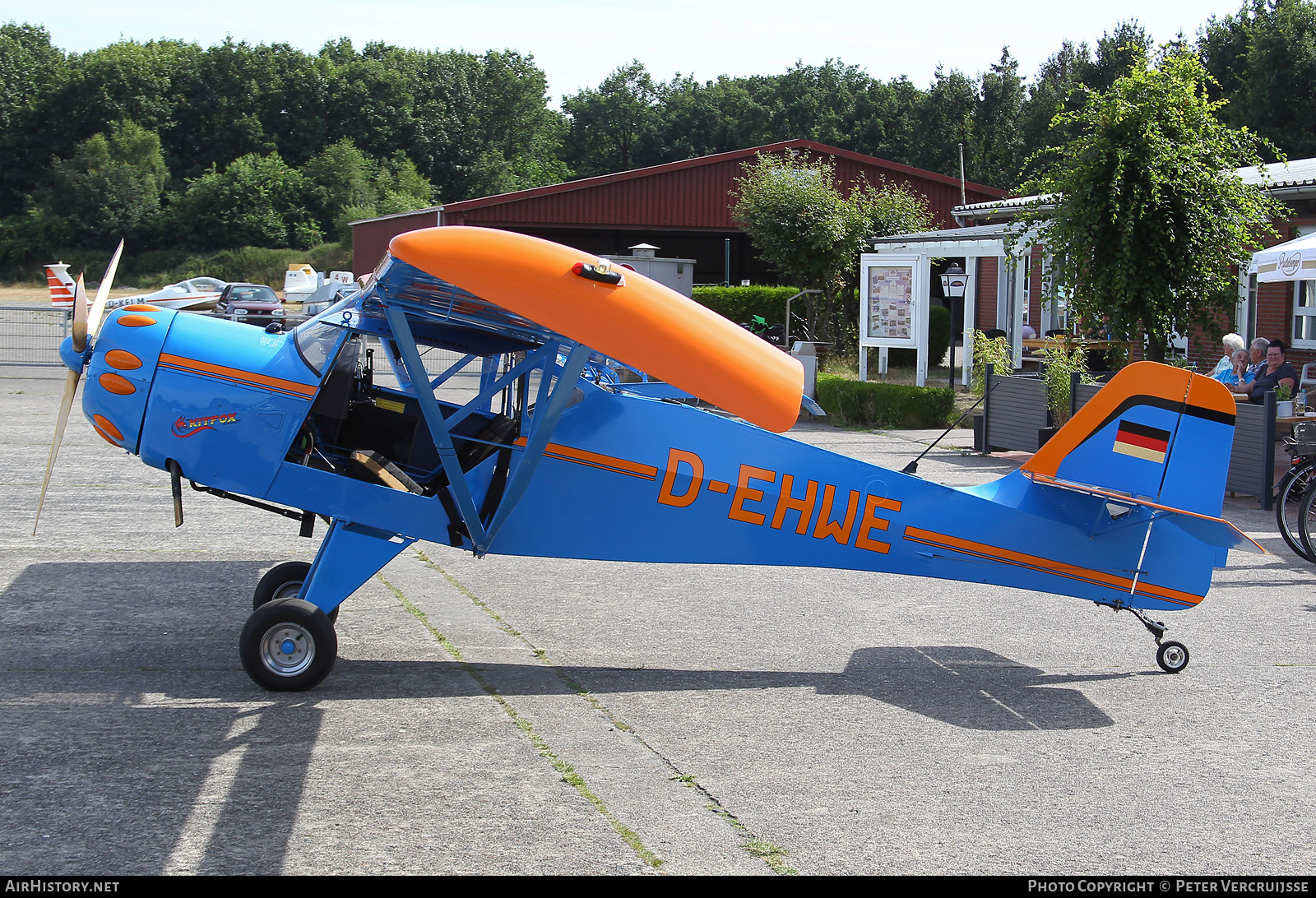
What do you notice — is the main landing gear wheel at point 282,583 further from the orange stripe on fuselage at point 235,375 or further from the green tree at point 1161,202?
the green tree at point 1161,202

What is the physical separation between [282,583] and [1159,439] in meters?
4.77

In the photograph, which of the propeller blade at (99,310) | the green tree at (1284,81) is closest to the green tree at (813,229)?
the propeller blade at (99,310)

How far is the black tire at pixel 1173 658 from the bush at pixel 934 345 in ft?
66.3

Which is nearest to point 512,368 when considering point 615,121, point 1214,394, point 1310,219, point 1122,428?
point 1122,428

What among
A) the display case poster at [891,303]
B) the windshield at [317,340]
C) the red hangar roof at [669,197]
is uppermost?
the red hangar roof at [669,197]

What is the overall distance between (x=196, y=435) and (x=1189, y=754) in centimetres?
488

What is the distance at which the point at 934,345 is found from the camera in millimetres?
26984

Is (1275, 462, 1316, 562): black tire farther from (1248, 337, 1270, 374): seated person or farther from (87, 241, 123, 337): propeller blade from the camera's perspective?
(87, 241, 123, 337): propeller blade

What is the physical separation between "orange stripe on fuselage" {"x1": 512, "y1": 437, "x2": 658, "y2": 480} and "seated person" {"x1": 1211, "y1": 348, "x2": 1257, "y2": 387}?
9128 mm

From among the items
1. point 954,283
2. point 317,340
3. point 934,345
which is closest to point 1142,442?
point 317,340

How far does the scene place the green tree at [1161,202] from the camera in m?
12.9

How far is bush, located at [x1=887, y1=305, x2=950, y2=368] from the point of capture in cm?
2602

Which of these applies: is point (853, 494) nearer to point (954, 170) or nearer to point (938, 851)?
point (938, 851)
